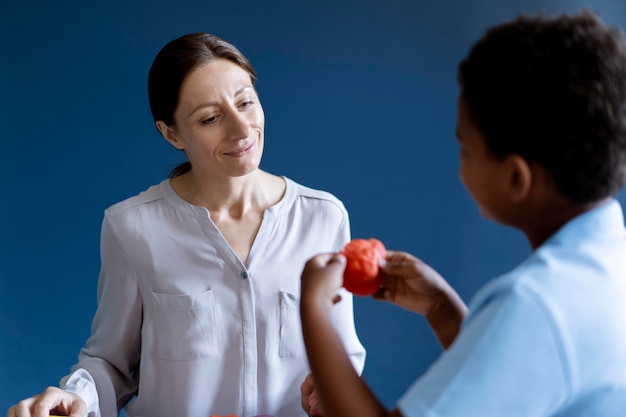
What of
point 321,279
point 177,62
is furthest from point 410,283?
point 177,62

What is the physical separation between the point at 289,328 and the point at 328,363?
2.67ft

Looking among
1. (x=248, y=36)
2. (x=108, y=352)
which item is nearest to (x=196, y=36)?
(x=108, y=352)

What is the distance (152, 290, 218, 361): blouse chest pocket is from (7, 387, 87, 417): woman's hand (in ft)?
0.94

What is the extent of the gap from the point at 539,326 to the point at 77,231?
242cm

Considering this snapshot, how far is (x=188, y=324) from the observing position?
173 centimetres

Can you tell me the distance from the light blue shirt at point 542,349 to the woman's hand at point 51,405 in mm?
775

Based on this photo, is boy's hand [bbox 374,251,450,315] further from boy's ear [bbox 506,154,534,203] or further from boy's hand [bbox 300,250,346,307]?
boy's ear [bbox 506,154,534,203]

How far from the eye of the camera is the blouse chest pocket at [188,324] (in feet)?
5.67

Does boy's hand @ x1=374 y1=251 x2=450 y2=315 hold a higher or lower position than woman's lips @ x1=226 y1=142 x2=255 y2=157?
lower

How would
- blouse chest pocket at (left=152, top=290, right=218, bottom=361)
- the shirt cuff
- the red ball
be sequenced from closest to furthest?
the red ball
the shirt cuff
blouse chest pocket at (left=152, top=290, right=218, bottom=361)

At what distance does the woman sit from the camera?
1.74 m

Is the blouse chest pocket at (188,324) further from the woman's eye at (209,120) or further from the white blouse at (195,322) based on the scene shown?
the woman's eye at (209,120)

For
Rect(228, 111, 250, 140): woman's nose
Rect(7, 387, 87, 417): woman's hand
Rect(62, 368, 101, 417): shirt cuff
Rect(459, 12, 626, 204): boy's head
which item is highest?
Rect(459, 12, 626, 204): boy's head

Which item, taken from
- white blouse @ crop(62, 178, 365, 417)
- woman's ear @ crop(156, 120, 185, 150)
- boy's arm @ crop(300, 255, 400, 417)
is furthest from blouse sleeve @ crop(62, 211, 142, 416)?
boy's arm @ crop(300, 255, 400, 417)
